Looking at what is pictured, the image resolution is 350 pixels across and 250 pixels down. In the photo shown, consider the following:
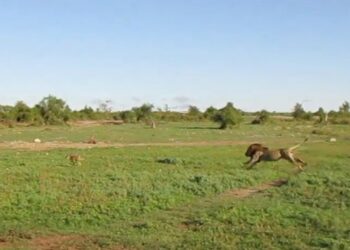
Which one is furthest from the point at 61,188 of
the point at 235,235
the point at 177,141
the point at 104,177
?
the point at 177,141

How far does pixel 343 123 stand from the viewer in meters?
90.4

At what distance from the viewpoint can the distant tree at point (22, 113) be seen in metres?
85.8

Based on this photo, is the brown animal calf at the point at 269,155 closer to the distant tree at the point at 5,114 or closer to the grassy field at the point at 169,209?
the grassy field at the point at 169,209

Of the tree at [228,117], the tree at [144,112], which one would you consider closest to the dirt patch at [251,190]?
the tree at [228,117]

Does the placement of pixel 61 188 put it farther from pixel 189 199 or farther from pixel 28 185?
pixel 189 199

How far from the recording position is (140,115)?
99562 millimetres

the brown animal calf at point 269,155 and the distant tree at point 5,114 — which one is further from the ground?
the distant tree at point 5,114

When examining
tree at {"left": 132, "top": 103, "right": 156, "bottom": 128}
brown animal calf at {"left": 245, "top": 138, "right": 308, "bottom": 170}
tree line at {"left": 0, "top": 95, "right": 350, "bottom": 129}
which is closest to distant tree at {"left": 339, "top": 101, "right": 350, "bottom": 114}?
tree line at {"left": 0, "top": 95, "right": 350, "bottom": 129}

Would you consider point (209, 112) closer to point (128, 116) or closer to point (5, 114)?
point (128, 116)

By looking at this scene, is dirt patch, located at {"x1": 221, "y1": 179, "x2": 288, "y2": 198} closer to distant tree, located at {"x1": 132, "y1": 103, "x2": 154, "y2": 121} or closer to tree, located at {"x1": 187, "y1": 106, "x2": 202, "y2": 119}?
distant tree, located at {"x1": 132, "y1": 103, "x2": 154, "y2": 121}

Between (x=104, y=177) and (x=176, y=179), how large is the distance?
2697 millimetres

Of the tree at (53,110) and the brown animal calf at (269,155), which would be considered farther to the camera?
the tree at (53,110)

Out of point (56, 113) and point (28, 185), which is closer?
point (28, 185)

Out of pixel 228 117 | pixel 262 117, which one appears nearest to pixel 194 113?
pixel 262 117
